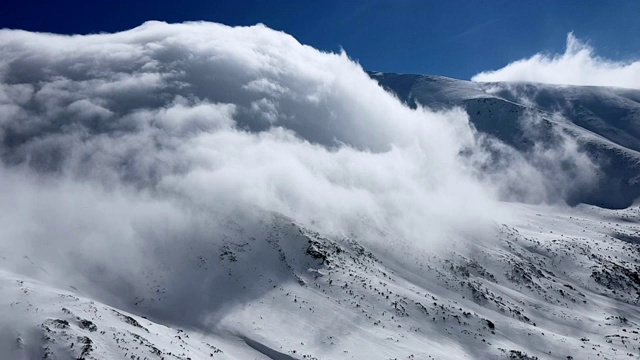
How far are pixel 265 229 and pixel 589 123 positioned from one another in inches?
6076

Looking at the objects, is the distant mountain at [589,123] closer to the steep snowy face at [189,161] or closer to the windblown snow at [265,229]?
the windblown snow at [265,229]

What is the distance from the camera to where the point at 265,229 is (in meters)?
63.6

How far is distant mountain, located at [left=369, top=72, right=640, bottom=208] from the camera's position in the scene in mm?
127312

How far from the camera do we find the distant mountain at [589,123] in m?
127

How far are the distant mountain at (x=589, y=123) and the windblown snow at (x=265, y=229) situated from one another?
1.50 meters

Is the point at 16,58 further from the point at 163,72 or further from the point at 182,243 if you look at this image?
the point at 182,243

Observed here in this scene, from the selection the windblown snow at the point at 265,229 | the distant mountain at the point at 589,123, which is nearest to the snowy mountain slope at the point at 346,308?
the windblown snow at the point at 265,229

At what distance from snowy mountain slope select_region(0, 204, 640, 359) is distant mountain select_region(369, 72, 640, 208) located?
6024 centimetres

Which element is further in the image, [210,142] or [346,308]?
[210,142]

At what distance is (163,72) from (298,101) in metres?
40.3

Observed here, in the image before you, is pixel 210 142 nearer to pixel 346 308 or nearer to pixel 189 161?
pixel 189 161

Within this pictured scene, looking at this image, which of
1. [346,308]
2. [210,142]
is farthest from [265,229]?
[210,142]

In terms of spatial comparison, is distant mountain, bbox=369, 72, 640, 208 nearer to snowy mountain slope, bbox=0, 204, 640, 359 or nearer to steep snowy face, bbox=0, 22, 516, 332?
steep snowy face, bbox=0, 22, 516, 332

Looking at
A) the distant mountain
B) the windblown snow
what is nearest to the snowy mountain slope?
the windblown snow
